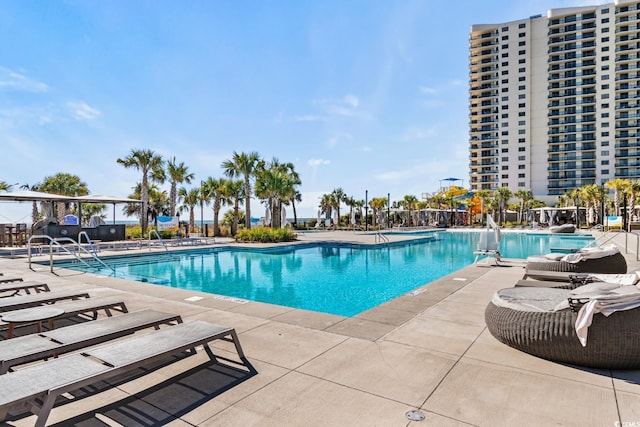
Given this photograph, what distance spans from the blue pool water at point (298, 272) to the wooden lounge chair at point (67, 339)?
4.17 meters

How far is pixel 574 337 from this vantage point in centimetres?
308

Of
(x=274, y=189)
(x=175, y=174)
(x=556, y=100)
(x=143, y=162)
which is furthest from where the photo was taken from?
(x=556, y=100)

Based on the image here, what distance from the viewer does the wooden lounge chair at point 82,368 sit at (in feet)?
6.85

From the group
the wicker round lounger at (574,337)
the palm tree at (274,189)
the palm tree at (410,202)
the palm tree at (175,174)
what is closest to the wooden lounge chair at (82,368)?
the wicker round lounger at (574,337)

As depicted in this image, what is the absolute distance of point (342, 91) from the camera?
70.8 ft

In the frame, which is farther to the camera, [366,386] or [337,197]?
[337,197]

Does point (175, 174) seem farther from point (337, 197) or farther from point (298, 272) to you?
point (337, 197)

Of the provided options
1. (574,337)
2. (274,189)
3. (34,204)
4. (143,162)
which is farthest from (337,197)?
(574,337)

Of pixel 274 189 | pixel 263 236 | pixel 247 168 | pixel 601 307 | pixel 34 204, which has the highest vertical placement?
pixel 247 168

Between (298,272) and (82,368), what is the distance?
9.70m

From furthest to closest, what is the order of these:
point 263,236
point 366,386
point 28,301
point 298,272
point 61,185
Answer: point 61,185, point 263,236, point 298,272, point 28,301, point 366,386

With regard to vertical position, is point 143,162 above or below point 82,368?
above

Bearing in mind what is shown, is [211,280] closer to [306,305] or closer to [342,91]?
[306,305]

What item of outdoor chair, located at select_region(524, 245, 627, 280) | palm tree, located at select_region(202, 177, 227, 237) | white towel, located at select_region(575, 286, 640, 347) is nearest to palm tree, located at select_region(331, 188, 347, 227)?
palm tree, located at select_region(202, 177, 227, 237)
